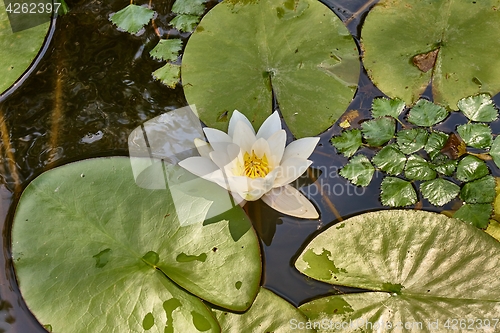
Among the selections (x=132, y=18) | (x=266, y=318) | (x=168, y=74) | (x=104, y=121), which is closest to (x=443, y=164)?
(x=266, y=318)

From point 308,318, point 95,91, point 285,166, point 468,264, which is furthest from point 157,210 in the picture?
point 468,264

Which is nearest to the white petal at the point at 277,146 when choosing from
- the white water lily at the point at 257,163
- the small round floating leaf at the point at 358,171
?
the white water lily at the point at 257,163

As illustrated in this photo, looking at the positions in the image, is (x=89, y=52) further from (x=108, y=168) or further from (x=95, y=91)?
(x=108, y=168)

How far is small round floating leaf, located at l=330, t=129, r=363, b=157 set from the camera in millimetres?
2529

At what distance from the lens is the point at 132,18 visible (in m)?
3.02

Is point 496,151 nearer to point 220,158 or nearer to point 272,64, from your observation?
point 272,64

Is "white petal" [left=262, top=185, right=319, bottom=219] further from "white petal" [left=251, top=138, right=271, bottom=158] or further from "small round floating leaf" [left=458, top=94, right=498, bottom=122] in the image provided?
"small round floating leaf" [left=458, top=94, right=498, bottom=122]

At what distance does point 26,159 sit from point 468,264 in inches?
108

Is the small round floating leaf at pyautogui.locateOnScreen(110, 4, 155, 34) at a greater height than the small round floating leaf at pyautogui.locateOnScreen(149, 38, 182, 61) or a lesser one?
greater

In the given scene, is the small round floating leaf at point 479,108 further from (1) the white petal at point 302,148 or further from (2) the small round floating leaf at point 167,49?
(2) the small round floating leaf at point 167,49

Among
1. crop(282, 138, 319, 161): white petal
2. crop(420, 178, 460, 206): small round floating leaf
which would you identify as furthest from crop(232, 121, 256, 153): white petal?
crop(420, 178, 460, 206): small round floating leaf

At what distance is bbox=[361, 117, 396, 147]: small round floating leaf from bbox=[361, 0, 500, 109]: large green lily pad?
0.20 metres

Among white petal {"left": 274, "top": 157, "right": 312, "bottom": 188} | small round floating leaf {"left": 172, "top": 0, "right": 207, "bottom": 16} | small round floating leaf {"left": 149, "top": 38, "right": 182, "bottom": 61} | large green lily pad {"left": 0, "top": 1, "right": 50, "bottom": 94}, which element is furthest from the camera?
small round floating leaf {"left": 172, "top": 0, "right": 207, "bottom": 16}

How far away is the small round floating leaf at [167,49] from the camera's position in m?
2.89
